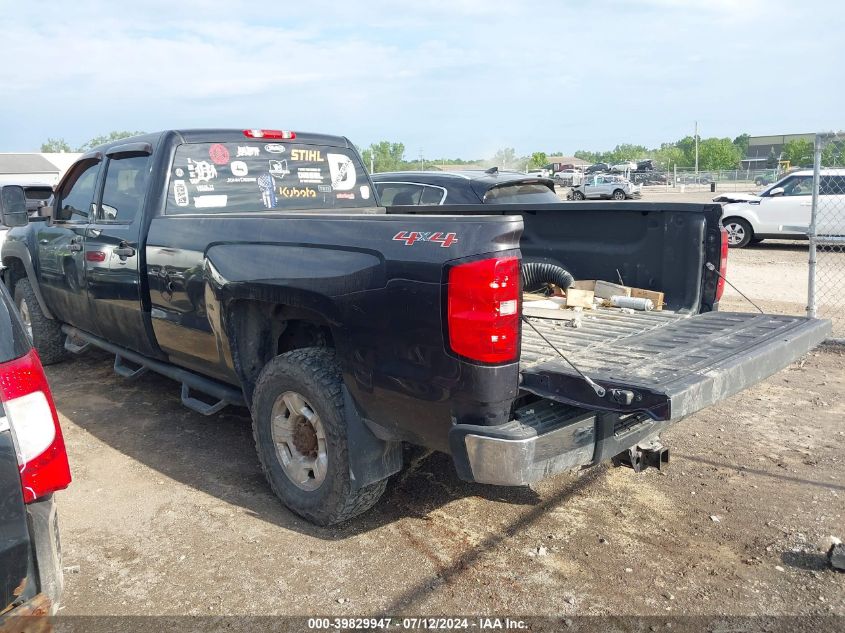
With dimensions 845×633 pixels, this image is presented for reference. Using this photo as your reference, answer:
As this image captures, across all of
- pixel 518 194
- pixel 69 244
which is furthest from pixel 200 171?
pixel 518 194

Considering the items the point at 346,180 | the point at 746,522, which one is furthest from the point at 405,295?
the point at 346,180

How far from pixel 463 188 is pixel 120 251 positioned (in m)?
4.51

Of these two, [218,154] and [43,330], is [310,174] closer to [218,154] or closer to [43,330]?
[218,154]

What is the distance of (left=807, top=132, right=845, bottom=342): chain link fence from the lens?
7.17 m

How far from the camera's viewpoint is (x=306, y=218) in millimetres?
3566

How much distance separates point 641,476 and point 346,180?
9.95 feet

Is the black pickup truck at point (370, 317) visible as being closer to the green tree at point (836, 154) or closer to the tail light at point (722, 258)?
the tail light at point (722, 258)

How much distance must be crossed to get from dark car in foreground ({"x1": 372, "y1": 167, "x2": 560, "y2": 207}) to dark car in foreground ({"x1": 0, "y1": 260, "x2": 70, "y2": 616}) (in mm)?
6366

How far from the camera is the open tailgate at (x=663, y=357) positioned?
269 cm

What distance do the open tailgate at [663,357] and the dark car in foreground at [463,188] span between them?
449cm

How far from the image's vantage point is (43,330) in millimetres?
6840

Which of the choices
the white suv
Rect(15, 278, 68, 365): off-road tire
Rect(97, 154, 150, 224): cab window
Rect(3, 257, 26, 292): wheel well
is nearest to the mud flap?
Rect(97, 154, 150, 224): cab window

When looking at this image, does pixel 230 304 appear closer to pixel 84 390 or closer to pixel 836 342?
pixel 84 390

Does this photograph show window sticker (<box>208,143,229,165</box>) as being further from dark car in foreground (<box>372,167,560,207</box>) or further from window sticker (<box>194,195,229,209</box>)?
dark car in foreground (<box>372,167,560,207</box>)
